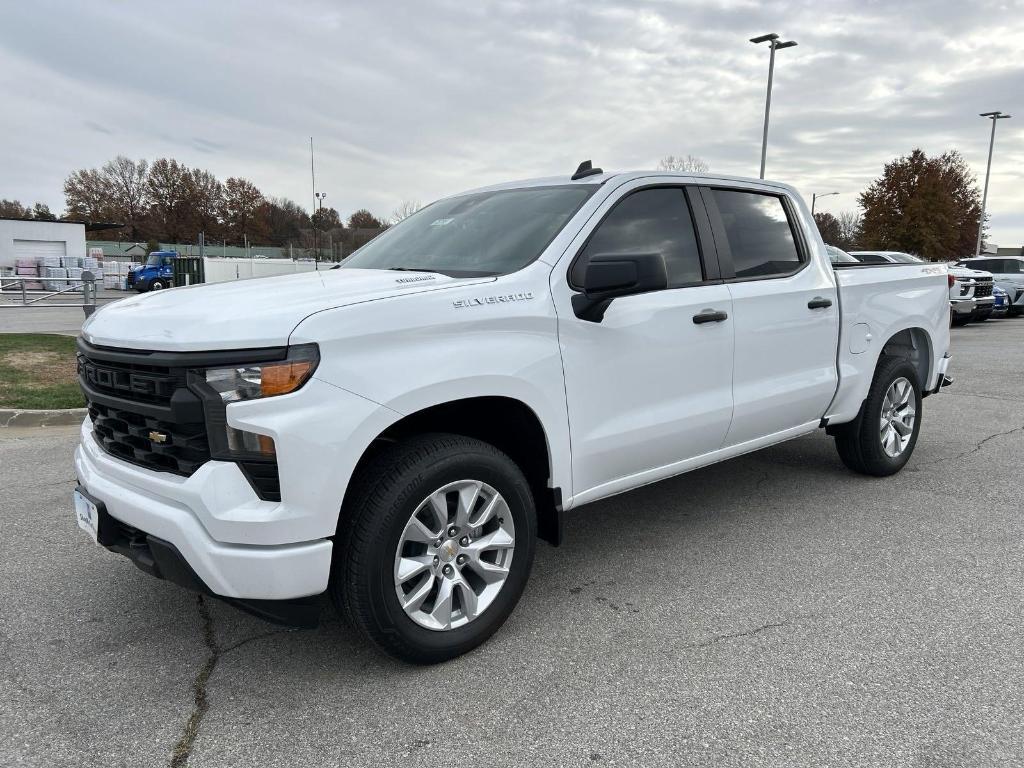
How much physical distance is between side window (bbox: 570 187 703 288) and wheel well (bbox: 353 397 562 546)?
78 centimetres

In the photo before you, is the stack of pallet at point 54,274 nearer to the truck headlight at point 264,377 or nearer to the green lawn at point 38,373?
the green lawn at point 38,373

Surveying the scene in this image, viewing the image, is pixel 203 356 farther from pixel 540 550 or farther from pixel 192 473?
pixel 540 550

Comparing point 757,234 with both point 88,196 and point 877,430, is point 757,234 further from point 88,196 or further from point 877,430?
point 88,196

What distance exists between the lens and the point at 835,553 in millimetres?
4012

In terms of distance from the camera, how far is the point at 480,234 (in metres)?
3.71

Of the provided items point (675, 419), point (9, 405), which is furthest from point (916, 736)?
point (9, 405)

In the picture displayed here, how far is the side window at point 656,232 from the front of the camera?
355 cm

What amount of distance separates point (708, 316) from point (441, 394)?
1560 mm

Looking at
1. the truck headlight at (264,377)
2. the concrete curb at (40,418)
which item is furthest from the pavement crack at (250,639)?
the concrete curb at (40,418)

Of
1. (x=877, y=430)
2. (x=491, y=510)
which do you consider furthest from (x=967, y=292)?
(x=491, y=510)

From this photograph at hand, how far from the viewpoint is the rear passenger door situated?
4.02 m

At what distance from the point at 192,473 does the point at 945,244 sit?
49008mm

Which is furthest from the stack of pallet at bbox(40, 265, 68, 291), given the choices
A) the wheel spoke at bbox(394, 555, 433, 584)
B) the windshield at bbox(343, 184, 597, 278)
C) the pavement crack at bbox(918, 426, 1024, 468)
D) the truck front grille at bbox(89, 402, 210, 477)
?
the wheel spoke at bbox(394, 555, 433, 584)

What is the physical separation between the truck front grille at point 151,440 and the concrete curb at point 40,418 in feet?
16.3
